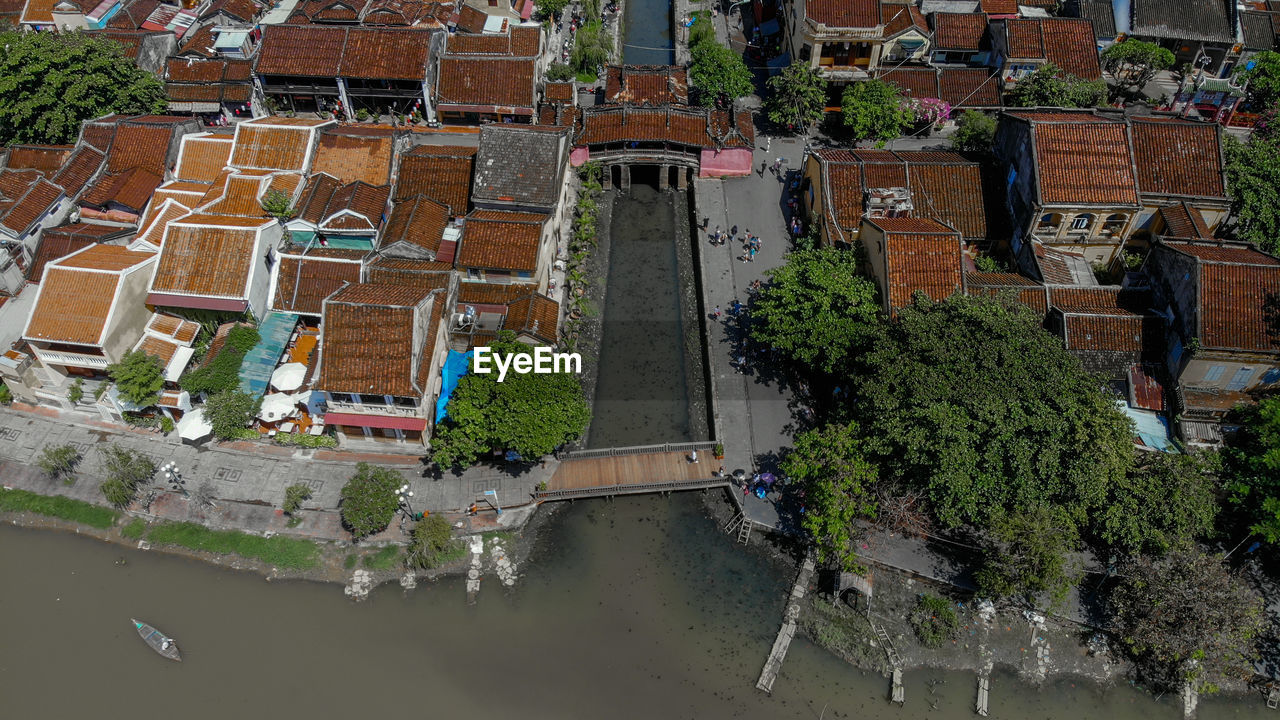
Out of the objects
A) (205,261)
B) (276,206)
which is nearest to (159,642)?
(205,261)

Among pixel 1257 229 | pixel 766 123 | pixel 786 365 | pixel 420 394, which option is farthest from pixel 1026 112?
pixel 420 394

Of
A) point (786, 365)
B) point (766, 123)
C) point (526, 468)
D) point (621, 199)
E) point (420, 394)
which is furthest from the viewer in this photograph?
point (766, 123)

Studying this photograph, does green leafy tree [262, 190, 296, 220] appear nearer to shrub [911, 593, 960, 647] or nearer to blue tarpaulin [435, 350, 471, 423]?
blue tarpaulin [435, 350, 471, 423]

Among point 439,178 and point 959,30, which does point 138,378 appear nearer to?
point 439,178

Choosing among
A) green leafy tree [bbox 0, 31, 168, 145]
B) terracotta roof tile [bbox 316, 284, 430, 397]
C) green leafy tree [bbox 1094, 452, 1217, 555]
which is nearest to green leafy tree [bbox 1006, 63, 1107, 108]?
green leafy tree [bbox 1094, 452, 1217, 555]

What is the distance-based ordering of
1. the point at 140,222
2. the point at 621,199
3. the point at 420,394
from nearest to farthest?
the point at 420,394
the point at 140,222
the point at 621,199

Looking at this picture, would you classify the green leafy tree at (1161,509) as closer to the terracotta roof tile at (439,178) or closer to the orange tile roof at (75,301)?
the terracotta roof tile at (439,178)

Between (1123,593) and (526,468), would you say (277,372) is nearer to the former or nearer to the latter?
(526,468)
